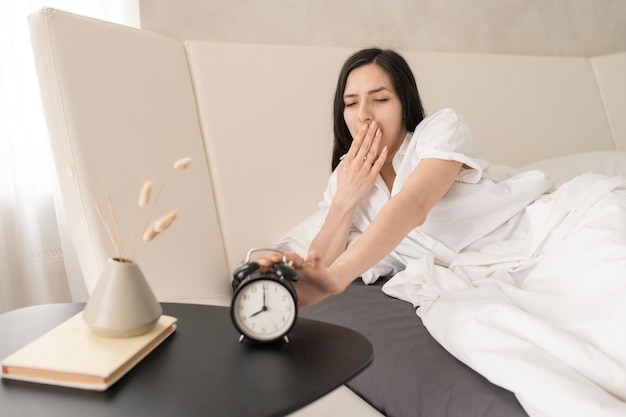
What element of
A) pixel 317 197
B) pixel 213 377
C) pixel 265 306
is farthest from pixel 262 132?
pixel 213 377

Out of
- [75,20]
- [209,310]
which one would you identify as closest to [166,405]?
[209,310]

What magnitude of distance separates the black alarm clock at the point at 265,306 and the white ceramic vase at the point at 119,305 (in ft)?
0.41

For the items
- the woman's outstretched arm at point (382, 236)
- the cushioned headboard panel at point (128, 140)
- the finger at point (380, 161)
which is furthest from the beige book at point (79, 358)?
the finger at point (380, 161)

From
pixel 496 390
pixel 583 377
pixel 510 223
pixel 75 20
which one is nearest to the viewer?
pixel 583 377

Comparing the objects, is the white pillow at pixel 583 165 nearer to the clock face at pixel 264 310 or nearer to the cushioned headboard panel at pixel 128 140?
the cushioned headboard panel at pixel 128 140

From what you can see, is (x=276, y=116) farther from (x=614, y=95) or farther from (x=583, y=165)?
(x=614, y=95)

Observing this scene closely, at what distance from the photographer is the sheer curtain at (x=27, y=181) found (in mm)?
1771

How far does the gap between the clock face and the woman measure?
1.92 ft

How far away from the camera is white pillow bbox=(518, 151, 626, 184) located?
2.17 metres

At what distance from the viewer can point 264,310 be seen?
833 millimetres

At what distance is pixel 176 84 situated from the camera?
68.0 inches

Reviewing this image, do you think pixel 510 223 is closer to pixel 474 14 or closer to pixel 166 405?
pixel 166 405

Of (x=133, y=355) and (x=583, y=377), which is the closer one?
(x=133, y=355)

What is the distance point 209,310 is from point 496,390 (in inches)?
19.6
